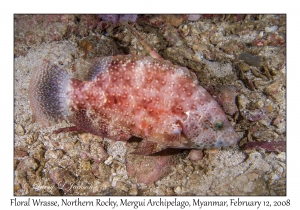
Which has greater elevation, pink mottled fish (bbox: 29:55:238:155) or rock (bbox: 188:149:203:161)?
pink mottled fish (bbox: 29:55:238:155)

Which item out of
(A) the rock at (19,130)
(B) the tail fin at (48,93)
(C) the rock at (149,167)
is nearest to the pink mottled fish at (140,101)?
(B) the tail fin at (48,93)

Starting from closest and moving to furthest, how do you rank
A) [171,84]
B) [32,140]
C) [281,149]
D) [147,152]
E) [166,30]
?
1. [171,84]
2. [147,152]
3. [281,149]
4. [32,140]
5. [166,30]

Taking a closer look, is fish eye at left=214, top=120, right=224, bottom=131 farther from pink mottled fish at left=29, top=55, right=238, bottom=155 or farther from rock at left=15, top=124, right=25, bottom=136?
rock at left=15, top=124, right=25, bottom=136

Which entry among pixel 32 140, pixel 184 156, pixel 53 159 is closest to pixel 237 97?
pixel 184 156

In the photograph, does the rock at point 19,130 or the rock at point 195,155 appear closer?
the rock at point 195,155

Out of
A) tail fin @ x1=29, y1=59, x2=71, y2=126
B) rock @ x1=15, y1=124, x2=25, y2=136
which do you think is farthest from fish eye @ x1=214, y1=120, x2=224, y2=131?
rock @ x1=15, y1=124, x2=25, y2=136

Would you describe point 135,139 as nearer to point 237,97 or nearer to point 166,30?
point 237,97

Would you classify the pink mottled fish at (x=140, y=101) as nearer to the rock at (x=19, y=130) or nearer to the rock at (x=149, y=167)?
the rock at (x=149, y=167)

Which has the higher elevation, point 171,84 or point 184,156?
point 171,84
